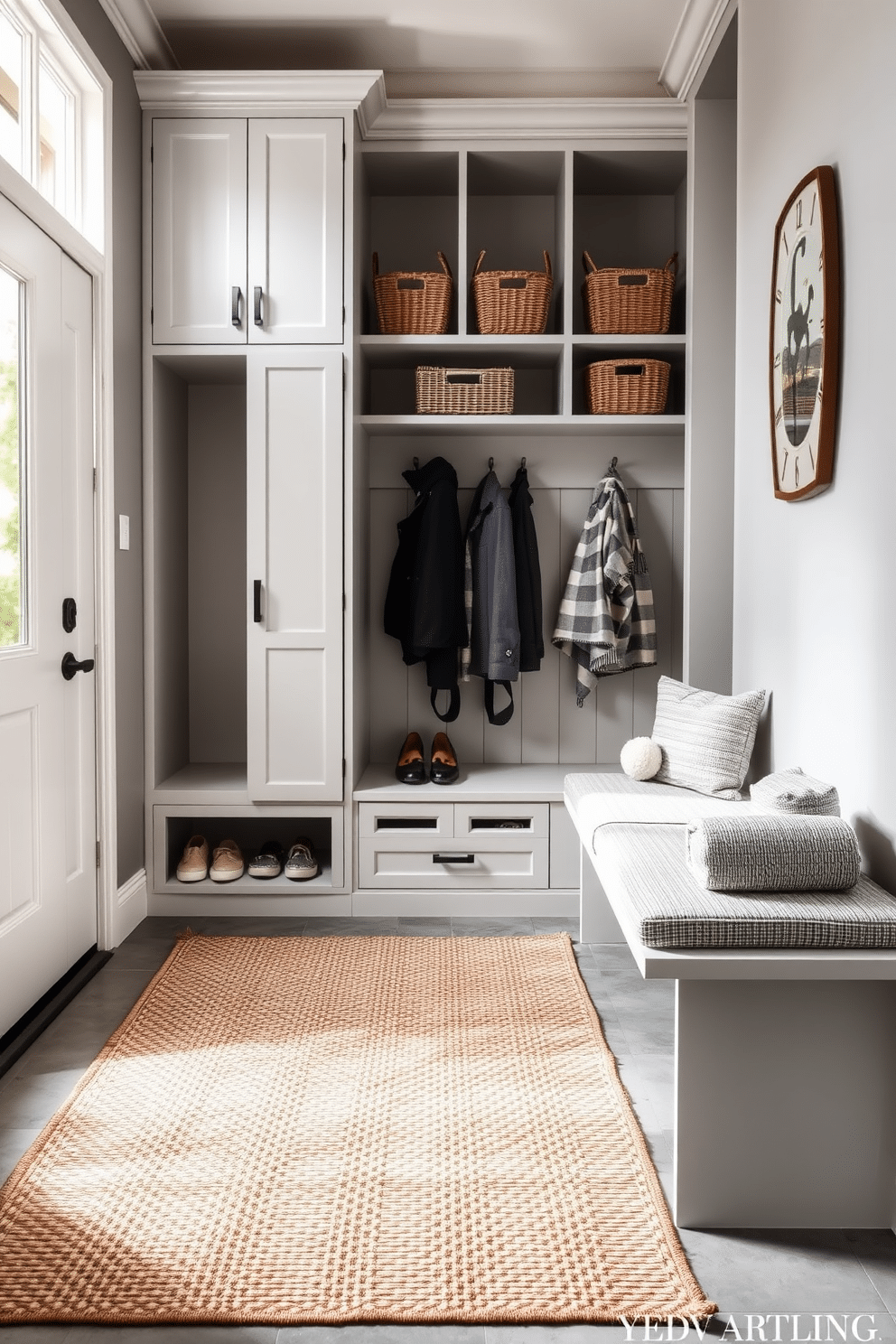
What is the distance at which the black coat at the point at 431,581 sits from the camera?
352cm

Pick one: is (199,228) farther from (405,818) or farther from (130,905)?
(130,905)

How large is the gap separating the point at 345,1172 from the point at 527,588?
220 cm

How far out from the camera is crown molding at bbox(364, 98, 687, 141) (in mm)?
3303

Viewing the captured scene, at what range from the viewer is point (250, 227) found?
3.20m

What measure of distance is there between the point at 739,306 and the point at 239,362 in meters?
1.55

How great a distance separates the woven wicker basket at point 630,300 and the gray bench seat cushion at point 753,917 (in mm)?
2219

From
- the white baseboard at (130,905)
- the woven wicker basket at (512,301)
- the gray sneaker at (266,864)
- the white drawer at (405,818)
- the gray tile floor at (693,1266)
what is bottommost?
the gray tile floor at (693,1266)

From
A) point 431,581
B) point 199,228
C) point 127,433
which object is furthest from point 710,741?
point 199,228

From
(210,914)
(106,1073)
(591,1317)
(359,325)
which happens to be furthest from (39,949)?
(359,325)

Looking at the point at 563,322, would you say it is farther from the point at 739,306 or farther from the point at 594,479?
the point at 739,306

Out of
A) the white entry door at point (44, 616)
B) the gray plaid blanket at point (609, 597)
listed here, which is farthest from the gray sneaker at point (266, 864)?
the gray plaid blanket at point (609, 597)

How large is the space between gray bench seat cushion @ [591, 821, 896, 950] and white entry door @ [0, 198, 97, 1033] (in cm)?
149

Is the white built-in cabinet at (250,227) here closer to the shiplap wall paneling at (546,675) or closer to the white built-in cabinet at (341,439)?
the white built-in cabinet at (341,439)

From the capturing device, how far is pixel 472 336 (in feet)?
11.1
